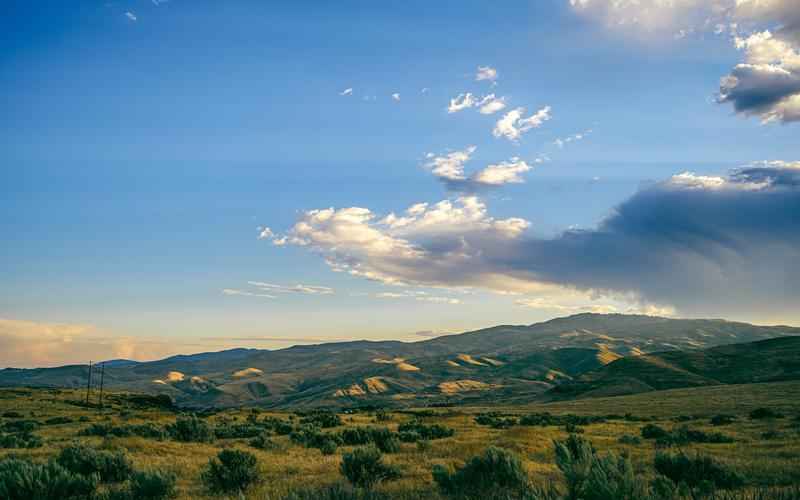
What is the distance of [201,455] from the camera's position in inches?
710

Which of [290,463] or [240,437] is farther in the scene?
[240,437]

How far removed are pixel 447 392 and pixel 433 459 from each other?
168 m

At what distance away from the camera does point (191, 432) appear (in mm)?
23750

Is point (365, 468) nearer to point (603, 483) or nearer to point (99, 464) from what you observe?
point (99, 464)

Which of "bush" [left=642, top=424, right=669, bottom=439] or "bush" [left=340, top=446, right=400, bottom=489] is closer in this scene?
"bush" [left=340, top=446, right=400, bottom=489]

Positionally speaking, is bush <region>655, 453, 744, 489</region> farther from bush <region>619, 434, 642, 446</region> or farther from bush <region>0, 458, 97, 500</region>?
bush <region>0, 458, 97, 500</region>

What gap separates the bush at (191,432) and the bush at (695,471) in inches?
742

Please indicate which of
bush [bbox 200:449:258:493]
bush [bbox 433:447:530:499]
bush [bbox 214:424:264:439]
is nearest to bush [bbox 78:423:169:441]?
bush [bbox 214:424:264:439]

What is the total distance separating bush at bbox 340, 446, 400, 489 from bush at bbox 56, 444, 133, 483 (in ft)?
18.7

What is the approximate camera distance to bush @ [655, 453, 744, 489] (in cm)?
1074

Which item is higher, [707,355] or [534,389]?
[707,355]

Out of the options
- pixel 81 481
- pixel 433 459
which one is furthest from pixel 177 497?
pixel 433 459

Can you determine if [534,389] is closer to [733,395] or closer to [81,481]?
[733,395]

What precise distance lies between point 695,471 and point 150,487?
37.7 feet
